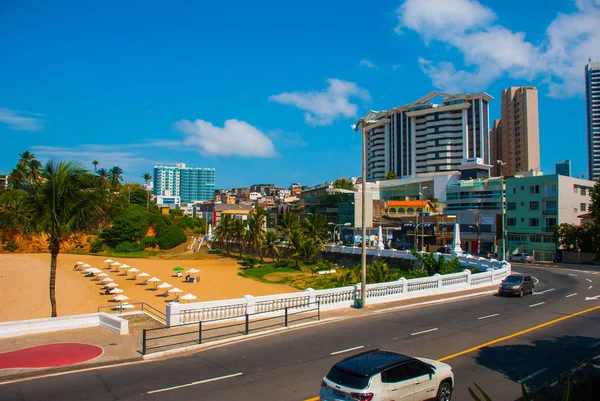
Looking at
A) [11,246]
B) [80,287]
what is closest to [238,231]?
[80,287]

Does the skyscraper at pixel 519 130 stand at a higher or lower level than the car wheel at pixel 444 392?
higher

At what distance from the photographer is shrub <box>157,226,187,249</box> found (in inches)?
A: 3952

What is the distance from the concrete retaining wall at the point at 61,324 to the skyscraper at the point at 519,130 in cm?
15908

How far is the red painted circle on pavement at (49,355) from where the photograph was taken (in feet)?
43.8

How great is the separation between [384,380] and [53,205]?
1705 cm

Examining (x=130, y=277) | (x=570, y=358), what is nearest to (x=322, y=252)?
(x=130, y=277)

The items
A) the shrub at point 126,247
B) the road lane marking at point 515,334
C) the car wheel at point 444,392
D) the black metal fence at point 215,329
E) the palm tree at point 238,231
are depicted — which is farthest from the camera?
the shrub at point 126,247

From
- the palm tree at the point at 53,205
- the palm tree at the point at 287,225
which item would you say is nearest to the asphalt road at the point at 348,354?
the palm tree at the point at 53,205

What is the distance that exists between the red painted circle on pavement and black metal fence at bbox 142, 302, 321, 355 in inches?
72.7

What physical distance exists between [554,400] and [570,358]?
7.19m

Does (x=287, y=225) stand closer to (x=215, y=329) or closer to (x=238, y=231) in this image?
(x=238, y=231)

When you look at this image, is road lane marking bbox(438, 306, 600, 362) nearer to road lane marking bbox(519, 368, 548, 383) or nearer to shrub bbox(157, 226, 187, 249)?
road lane marking bbox(519, 368, 548, 383)

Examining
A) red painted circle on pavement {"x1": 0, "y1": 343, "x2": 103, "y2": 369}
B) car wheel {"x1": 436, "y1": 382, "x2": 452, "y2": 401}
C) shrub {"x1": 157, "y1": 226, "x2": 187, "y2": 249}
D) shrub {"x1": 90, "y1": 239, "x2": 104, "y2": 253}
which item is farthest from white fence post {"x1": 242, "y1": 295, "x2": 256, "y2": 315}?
shrub {"x1": 157, "y1": 226, "x2": 187, "y2": 249}

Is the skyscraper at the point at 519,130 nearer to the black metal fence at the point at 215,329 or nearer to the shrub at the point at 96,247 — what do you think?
the shrub at the point at 96,247
